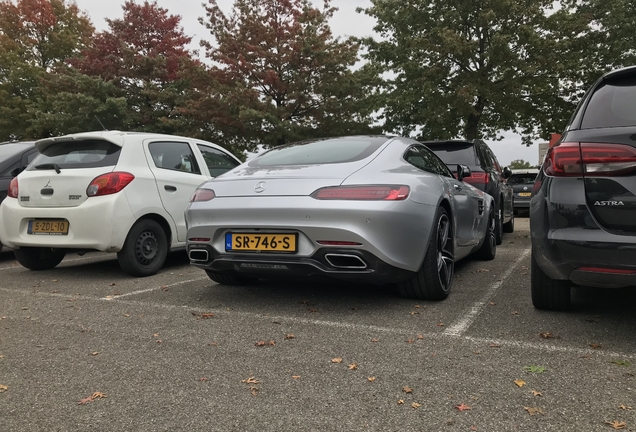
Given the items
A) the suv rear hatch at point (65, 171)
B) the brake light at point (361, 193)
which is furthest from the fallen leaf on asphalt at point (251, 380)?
the suv rear hatch at point (65, 171)

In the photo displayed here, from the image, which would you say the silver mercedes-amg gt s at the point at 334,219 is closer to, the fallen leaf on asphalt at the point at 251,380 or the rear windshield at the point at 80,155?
the fallen leaf on asphalt at the point at 251,380

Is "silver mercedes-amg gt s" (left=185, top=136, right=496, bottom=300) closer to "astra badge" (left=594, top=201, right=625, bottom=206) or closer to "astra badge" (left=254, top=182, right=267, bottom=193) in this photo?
"astra badge" (left=254, top=182, right=267, bottom=193)

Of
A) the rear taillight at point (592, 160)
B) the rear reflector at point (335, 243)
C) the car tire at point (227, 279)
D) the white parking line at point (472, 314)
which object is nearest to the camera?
the rear taillight at point (592, 160)

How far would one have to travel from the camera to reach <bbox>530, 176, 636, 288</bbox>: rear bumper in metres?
2.82

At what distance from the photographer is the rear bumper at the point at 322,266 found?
351 cm

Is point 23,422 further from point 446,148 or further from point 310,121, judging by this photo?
point 310,121

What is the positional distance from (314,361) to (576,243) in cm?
161

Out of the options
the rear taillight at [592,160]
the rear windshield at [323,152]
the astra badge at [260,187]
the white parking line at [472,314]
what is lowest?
the white parking line at [472,314]

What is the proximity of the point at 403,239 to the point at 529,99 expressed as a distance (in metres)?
18.3

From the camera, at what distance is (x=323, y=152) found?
4230 millimetres

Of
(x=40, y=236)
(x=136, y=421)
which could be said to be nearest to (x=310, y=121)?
(x=40, y=236)

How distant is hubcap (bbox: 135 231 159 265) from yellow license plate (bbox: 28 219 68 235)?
2.26 feet

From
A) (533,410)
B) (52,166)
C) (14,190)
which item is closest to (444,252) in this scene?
(533,410)

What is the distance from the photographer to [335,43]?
64.8ft
